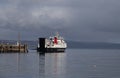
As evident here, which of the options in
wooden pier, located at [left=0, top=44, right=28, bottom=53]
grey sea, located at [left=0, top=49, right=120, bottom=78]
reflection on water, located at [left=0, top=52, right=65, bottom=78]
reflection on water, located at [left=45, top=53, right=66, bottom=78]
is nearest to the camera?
reflection on water, located at [left=0, top=52, right=65, bottom=78]

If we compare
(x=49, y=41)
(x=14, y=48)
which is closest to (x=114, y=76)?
(x=14, y=48)

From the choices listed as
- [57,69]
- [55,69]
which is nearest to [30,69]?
[55,69]

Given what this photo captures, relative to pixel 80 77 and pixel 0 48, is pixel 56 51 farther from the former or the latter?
pixel 80 77

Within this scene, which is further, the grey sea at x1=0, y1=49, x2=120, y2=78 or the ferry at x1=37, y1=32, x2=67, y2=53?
the ferry at x1=37, y1=32, x2=67, y2=53

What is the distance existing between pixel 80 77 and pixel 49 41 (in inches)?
4464

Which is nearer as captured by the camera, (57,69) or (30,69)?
(30,69)

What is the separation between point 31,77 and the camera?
6259 cm

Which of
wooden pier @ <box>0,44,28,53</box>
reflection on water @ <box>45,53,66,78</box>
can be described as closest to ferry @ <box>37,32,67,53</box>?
wooden pier @ <box>0,44,28,53</box>

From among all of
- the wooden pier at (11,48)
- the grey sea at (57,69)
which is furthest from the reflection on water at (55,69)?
the wooden pier at (11,48)

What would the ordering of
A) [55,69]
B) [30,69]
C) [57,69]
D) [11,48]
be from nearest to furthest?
[30,69] < [55,69] < [57,69] < [11,48]

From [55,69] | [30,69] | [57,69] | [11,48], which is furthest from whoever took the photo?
[11,48]

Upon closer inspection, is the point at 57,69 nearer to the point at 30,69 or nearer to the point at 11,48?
the point at 30,69

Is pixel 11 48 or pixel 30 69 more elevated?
pixel 30 69

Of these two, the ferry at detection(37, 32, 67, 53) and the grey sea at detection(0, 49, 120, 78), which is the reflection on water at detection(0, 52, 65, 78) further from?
the ferry at detection(37, 32, 67, 53)
